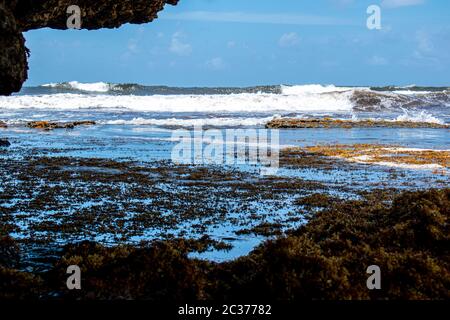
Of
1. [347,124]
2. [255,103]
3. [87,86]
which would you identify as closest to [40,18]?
[347,124]

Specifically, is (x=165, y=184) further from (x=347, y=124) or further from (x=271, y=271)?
(x=347, y=124)

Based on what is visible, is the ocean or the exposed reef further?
the exposed reef

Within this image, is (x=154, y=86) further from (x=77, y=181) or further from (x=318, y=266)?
(x=318, y=266)

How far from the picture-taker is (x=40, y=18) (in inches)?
434

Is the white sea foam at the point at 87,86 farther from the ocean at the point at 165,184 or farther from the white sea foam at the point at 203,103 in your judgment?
the ocean at the point at 165,184

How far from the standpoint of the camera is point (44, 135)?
28.2 metres

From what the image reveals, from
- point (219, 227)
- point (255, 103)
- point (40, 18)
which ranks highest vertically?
point (40, 18)

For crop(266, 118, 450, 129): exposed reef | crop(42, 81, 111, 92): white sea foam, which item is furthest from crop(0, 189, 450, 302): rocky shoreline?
crop(42, 81, 111, 92): white sea foam

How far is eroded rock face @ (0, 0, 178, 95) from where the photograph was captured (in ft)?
30.7

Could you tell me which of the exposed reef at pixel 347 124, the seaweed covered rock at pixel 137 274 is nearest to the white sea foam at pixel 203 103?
the exposed reef at pixel 347 124

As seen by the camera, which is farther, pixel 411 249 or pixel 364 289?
pixel 411 249

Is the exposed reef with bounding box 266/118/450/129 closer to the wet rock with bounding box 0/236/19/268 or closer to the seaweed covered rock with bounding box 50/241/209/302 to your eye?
the wet rock with bounding box 0/236/19/268
